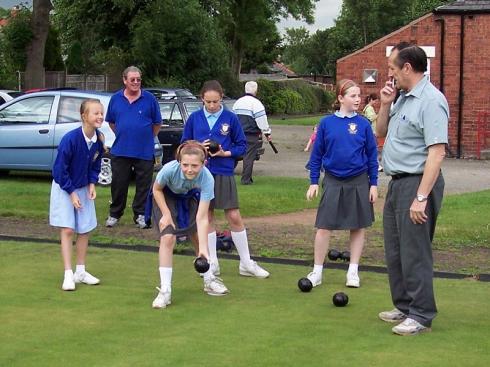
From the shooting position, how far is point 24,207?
14.1 metres

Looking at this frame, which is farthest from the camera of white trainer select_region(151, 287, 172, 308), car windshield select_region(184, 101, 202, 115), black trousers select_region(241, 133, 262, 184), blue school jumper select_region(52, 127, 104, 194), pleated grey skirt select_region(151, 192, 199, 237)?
car windshield select_region(184, 101, 202, 115)

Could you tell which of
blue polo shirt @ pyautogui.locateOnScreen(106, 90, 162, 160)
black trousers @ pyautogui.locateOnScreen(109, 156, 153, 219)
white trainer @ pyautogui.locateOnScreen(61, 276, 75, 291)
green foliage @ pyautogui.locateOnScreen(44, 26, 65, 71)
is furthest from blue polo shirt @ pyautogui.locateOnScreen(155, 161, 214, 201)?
green foliage @ pyautogui.locateOnScreen(44, 26, 65, 71)

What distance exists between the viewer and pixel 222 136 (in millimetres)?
8883

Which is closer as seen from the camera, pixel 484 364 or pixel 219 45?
pixel 484 364

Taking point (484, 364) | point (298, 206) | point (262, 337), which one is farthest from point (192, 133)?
point (298, 206)

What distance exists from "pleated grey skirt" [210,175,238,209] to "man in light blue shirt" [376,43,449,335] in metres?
2.32

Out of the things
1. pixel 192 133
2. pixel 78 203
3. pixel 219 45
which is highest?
pixel 219 45

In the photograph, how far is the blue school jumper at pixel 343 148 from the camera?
8367 millimetres

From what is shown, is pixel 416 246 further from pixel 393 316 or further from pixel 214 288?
pixel 214 288

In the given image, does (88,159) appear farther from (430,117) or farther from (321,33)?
(321,33)

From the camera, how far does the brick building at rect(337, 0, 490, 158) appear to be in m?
25.8

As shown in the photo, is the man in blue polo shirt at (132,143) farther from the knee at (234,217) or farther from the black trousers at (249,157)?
the black trousers at (249,157)

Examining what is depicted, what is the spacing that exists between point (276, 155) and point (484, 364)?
20628 mm

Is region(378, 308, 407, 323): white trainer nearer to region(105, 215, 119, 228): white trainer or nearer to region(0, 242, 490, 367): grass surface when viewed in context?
region(0, 242, 490, 367): grass surface
